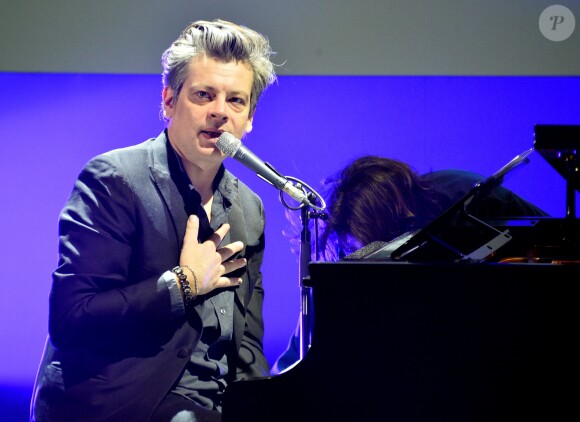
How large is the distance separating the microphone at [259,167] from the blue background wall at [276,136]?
1.42 meters

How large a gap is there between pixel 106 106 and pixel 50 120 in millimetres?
285

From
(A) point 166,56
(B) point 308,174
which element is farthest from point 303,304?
(B) point 308,174

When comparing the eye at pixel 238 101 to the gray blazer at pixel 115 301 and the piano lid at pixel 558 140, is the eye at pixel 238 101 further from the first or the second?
the piano lid at pixel 558 140

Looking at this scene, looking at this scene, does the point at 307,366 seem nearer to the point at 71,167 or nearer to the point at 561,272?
the point at 561,272

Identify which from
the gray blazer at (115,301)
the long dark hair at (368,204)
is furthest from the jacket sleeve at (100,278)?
the long dark hair at (368,204)

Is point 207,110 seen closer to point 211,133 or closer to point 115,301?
point 211,133

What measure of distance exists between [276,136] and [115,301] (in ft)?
5.54

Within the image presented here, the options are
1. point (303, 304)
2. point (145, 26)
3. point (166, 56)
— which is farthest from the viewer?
point (145, 26)

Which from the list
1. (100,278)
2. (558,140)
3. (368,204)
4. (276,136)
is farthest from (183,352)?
(276,136)

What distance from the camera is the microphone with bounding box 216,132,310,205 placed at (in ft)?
6.95

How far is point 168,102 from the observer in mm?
2516

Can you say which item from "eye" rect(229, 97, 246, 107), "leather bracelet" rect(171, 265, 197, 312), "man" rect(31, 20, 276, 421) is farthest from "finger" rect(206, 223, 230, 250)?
"eye" rect(229, 97, 246, 107)

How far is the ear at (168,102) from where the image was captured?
8.21 feet

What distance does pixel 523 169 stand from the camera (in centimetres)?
371
